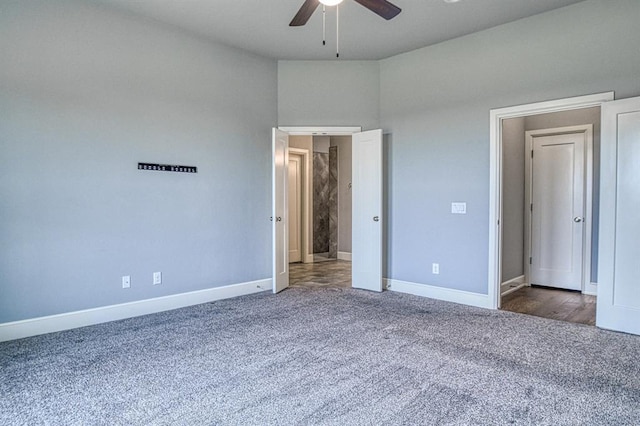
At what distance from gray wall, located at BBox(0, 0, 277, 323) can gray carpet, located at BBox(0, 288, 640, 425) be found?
60cm

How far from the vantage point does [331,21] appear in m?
4.08

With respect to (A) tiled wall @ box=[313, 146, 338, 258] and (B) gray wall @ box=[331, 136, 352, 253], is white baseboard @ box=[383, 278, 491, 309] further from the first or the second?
(A) tiled wall @ box=[313, 146, 338, 258]

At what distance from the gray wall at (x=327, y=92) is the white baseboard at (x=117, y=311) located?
2.42 meters

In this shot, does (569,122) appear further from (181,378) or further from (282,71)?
(181,378)

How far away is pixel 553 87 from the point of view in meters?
3.83

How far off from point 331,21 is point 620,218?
3.46 m

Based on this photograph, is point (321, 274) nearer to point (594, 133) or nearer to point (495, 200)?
point (495, 200)

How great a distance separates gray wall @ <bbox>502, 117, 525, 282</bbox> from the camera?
5027mm

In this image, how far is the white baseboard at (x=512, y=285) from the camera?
504 centimetres

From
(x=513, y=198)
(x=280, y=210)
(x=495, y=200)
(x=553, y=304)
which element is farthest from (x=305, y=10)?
→ (x=553, y=304)

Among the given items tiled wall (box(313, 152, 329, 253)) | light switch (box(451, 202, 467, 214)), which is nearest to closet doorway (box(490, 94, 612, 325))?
light switch (box(451, 202, 467, 214))

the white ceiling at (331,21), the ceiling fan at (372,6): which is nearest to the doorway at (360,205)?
the white ceiling at (331,21)

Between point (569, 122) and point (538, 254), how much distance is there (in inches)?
75.4

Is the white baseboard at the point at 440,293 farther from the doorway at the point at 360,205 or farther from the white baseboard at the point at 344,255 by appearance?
the white baseboard at the point at 344,255
